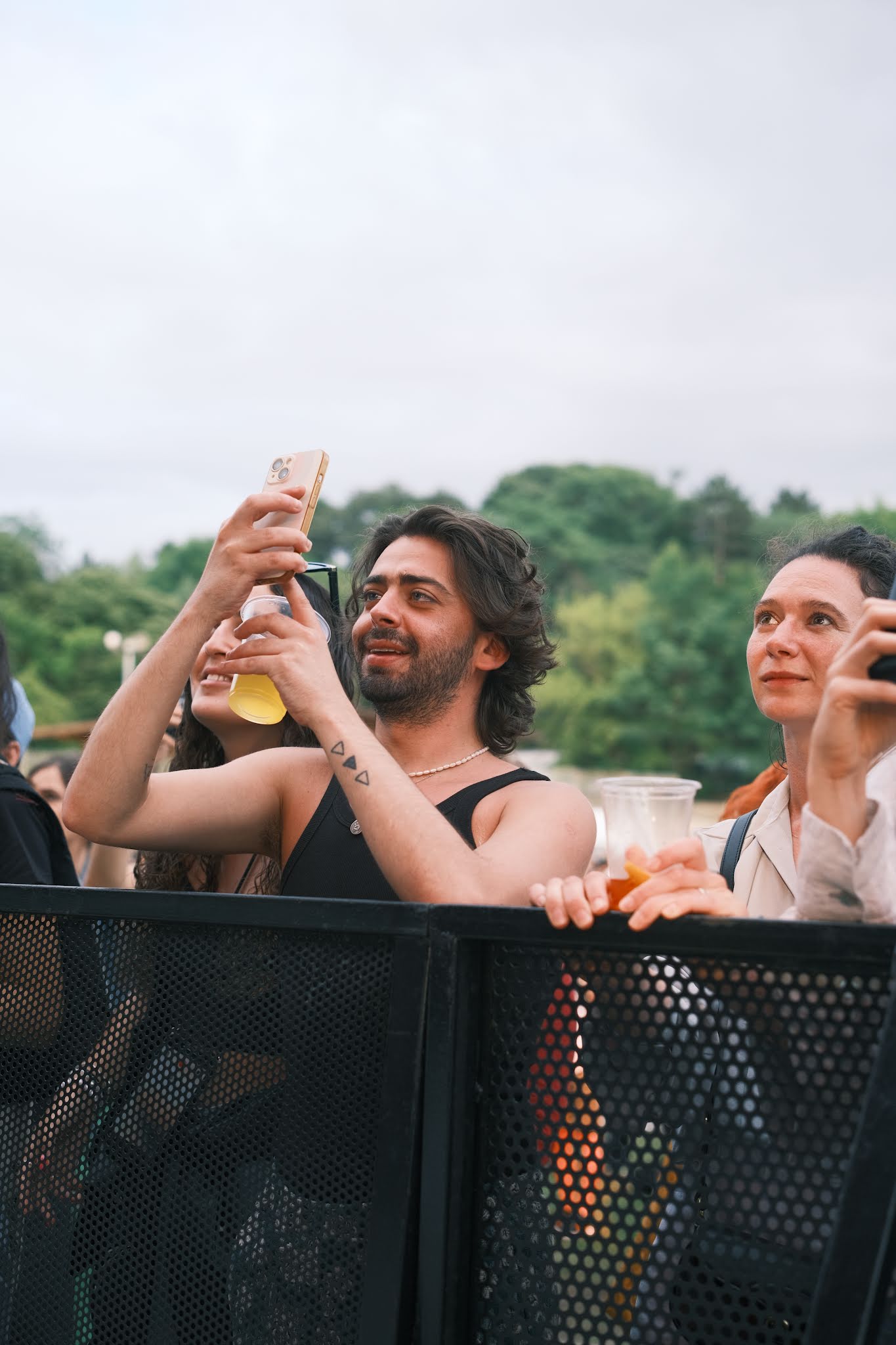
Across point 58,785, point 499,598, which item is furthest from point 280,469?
point 58,785

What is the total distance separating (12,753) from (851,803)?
276 centimetres

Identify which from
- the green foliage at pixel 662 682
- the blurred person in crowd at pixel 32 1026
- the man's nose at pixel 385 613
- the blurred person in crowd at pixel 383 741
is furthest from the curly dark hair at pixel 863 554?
the green foliage at pixel 662 682

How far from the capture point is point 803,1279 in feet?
4.33

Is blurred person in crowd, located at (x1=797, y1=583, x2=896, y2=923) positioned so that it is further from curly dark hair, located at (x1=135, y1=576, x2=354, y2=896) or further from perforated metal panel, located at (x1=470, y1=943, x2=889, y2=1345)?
curly dark hair, located at (x1=135, y1=576, x2=354, y2=896)

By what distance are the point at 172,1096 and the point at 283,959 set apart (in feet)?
0.86

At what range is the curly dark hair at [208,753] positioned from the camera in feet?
10.2

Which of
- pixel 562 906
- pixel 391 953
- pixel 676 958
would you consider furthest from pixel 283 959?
pixel 676 958

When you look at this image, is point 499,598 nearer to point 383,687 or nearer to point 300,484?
point 383,687

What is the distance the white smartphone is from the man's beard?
50cm

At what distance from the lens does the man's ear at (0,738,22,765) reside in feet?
11.4

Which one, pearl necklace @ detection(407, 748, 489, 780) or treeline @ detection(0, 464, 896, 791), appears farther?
treeline @ detection(0, 464, 896, 791)

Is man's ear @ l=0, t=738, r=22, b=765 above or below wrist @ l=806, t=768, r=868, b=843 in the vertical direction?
below

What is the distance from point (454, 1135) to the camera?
147cm

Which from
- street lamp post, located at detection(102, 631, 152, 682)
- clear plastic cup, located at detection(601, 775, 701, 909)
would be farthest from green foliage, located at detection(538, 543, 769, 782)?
clear plastic cup, located at detection(601, 775, 701, 909)
